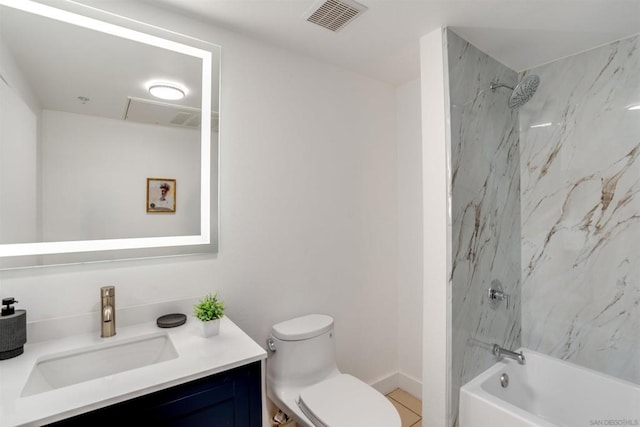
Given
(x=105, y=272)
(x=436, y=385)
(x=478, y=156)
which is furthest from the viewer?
(x=478, y=156)

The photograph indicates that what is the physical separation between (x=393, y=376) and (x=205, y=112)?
2333 millimetres

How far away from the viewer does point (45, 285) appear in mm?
1329

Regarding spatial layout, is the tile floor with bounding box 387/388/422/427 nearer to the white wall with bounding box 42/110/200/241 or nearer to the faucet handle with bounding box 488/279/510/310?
the faucet handle with bounding box 488/279/510/310

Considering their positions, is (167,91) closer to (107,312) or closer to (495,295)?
(107,312)

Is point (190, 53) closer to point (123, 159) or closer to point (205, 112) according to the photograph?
point (205, 112)

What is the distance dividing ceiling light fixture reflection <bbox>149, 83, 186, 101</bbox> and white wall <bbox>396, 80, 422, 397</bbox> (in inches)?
65.2

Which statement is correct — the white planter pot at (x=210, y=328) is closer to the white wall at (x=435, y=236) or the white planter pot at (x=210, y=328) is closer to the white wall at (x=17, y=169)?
the white wall at (x=17, y=169)

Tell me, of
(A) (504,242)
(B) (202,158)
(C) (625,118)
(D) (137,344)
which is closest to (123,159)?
(B) (202,158)

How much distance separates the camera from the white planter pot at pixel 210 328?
1.39 m

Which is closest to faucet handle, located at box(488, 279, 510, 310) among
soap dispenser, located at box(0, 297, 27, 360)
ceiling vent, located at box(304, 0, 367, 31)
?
ceiling vent, located at box(304, 0, 367, 31)

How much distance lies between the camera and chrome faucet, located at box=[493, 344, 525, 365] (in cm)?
201

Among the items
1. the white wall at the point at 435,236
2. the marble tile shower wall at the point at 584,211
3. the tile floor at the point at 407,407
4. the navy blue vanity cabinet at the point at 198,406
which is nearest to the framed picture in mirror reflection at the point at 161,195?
the navy blue vanity cabinet at the point at 198,406

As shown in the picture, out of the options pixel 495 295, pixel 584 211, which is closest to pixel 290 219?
pixel 495 295

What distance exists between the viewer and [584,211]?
2.03m
